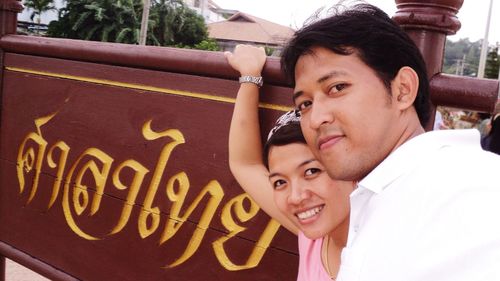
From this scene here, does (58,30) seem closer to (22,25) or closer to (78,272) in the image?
(22,25)

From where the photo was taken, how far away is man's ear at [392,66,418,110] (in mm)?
1157

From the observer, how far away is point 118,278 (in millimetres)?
2070

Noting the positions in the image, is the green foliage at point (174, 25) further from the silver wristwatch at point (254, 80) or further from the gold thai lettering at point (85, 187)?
the silver wristwatch at point (254, 80)

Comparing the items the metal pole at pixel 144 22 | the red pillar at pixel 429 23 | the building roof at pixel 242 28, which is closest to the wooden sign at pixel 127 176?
the red pillar at pixel 429 23

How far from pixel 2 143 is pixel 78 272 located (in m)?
0.80

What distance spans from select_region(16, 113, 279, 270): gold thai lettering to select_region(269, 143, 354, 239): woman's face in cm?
34

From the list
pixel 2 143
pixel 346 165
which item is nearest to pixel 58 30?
pixel 2 143

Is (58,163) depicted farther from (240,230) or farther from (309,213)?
(309,213)

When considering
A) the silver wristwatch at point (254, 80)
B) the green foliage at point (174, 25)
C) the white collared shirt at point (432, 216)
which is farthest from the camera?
the green foliage at point (174, 25)

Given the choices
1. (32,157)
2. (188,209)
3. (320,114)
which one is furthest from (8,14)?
(320,114)

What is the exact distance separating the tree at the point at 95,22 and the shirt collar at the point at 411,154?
94.2ft

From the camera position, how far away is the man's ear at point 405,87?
1157 mm

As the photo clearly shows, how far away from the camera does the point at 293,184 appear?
1356mm

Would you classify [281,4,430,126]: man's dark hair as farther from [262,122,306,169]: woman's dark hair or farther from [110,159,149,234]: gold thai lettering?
[110,159,149,234]: gold thai lettering
